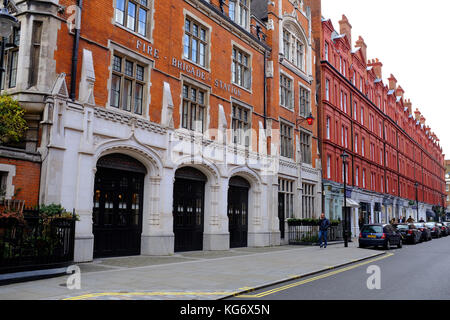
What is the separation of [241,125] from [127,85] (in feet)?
26.7

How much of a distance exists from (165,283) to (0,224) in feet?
13.2

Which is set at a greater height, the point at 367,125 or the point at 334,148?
the point at 367,125

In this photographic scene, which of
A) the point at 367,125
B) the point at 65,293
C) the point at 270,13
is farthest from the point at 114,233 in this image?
the point at 367,125

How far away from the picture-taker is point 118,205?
1512 centimetres

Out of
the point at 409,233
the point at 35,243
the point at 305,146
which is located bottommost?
the point at 409,233

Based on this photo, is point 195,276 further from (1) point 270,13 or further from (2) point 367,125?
(2) point 367,125

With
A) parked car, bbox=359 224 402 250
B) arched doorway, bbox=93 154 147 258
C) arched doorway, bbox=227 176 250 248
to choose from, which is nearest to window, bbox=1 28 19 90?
arched doorway, bbox=93 154 147 258

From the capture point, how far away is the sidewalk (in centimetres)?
803

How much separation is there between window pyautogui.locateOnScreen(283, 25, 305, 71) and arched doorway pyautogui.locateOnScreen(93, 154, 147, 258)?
16.0m

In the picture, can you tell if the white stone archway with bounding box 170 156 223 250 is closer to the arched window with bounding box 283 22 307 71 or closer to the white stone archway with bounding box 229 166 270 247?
the white stone archway with bounding box 229 166 270 247

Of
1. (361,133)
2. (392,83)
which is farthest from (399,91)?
(361,133)

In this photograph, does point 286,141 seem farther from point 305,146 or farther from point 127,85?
point 127,85

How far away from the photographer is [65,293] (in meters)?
7.96
